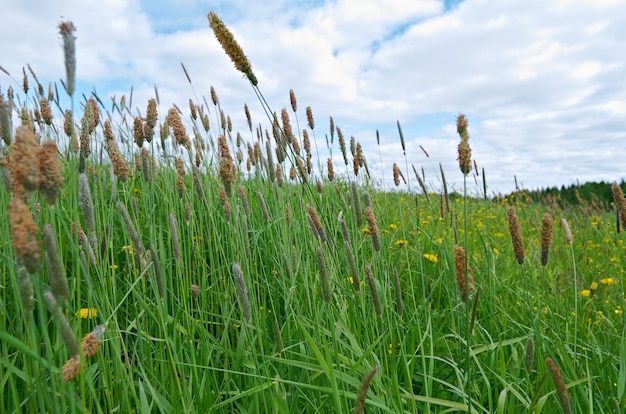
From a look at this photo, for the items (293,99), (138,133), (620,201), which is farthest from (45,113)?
(620,201)

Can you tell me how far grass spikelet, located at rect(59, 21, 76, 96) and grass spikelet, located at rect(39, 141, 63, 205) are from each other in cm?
25

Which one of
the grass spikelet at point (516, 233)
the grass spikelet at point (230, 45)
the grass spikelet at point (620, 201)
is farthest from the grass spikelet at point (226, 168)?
the grass spikelet at point (620, 201)

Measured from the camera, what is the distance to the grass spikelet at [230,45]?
1312 millimetres

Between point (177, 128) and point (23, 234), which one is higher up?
point (177, 128)

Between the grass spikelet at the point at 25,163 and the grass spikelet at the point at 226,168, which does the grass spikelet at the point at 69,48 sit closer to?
the grass spikelet at the point at 25,163

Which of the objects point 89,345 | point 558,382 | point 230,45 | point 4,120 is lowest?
point 558,382

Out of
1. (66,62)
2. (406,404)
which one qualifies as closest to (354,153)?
(406,404)

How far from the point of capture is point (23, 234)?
718 mm

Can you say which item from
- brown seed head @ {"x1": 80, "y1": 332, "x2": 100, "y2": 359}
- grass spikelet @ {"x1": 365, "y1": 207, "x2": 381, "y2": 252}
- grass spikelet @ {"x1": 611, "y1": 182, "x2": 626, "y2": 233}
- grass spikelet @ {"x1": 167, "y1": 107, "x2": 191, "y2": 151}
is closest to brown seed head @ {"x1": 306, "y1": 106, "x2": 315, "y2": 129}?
grass spikelet @ {"x1": 167, "y1": 107, "x2": 191, "y2": 151}

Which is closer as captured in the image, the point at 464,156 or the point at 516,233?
the point at 464,156

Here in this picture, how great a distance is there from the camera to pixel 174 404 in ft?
4.32

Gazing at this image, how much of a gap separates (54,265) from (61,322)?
0.10 m

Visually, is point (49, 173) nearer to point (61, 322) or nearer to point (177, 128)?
point (61, 322)

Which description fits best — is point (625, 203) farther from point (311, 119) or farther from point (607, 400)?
point (311, 119)
